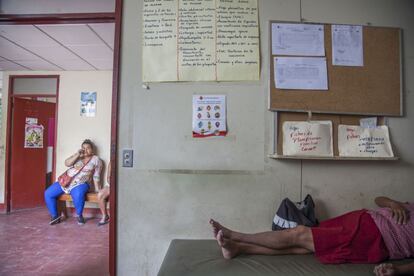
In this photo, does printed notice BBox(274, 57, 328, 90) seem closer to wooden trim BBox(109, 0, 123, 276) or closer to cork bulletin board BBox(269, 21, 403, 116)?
cork bulletin board BBox(269, 21, 403, 116)

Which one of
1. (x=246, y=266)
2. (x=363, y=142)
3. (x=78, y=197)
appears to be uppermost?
(x=363, y=142)

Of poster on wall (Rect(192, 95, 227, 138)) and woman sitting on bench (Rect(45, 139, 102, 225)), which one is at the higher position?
poster on wall (Rect(192, 95, 227, 138))

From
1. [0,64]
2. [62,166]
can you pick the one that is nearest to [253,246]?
[62,166]

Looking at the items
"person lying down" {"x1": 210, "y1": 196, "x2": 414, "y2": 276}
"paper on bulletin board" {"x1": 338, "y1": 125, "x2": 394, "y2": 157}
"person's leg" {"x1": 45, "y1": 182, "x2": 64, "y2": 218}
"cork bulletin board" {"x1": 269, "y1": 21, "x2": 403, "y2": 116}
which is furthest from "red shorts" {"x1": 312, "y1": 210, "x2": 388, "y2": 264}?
"person's leg" {"x1": 45, "y1": 182, "x2": 64, "y2": 218}

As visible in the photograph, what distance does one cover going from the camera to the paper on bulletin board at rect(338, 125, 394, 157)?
1732 mm

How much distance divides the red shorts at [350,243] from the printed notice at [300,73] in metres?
0.93

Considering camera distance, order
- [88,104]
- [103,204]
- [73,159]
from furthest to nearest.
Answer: [88,104] < [73,159] < [103,204]

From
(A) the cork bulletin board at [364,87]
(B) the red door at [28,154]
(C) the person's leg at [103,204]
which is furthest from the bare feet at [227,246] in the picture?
(B) the red door at [28,154]

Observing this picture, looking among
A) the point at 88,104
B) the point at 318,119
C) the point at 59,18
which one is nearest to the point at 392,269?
the point at 318,119

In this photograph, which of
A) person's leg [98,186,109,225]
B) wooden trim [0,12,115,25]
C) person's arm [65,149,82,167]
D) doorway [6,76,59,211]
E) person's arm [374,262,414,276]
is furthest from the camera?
doorway [6,76,59,211]

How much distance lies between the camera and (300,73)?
1.75 m

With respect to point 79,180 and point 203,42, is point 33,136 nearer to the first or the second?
point 79,180

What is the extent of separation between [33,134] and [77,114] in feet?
2.96

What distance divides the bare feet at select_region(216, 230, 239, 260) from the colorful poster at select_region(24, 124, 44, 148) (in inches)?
174
